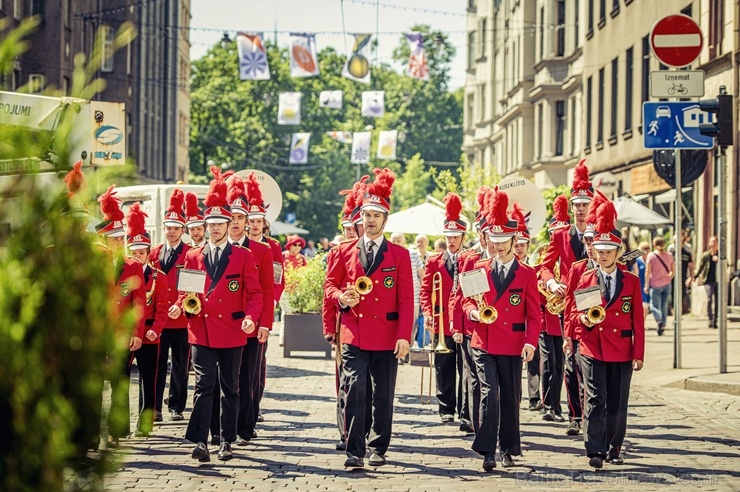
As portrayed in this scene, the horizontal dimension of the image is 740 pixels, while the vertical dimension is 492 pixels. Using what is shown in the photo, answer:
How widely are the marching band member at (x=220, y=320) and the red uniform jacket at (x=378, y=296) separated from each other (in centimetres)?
71

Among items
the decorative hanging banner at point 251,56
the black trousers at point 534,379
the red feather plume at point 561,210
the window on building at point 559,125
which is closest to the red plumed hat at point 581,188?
the red feather plume at point 561,210

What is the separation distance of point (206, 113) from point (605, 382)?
72.0m

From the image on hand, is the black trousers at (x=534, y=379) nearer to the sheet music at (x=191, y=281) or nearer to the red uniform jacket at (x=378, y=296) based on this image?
the red uniform jacket at (x=378, y=296)

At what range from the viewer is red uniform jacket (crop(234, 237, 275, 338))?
→ 1082 centimetres

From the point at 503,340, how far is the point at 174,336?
14.1ft

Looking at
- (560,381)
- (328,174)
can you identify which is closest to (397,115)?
(328,174)

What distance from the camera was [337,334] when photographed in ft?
35.1

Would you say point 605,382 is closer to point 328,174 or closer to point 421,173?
point 328,174

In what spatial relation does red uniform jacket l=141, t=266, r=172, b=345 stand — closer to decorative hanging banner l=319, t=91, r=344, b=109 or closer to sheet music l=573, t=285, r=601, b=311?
sheet music l=573, t=285, r=601, b=311

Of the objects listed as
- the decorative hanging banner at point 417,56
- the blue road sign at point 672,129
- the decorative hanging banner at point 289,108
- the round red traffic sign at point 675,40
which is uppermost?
the decorative hanging banner at point 417,56

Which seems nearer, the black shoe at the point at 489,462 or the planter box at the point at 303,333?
the black shoe at the point at 489,462

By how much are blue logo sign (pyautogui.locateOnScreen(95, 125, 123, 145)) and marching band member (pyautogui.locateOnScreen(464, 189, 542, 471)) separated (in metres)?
3.59

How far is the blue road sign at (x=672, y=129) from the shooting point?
17.1m

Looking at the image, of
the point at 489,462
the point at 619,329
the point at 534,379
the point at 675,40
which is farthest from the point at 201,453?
the point at 675,40
